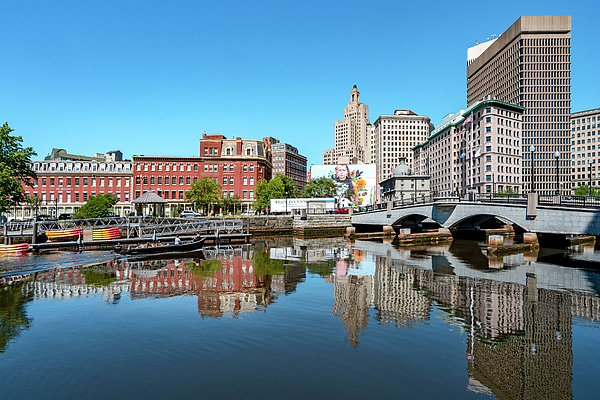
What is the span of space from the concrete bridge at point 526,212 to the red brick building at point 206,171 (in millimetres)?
50713

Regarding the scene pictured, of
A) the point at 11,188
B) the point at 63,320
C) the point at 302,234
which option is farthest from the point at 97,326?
the point at 302,234

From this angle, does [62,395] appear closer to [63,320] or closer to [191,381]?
[191,381]

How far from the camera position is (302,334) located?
43.5 feet

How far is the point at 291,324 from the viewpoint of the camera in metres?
14.4

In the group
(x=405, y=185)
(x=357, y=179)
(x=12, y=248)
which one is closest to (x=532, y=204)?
(x=12, y=248)

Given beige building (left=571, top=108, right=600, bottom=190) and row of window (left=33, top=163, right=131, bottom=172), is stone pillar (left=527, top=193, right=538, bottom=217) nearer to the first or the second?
row of window (left=33, top=163, right=131, bottom=172)

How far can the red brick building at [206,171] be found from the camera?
93.4m

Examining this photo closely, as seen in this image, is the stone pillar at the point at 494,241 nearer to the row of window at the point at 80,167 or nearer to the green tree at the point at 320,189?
the green tree at the point at 320,189

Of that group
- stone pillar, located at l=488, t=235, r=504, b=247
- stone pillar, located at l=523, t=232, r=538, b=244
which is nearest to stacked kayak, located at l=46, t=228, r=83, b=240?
stone pillar, located at l=488, t=235, r=504, b=247

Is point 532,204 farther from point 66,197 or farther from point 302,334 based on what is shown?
point 66,197

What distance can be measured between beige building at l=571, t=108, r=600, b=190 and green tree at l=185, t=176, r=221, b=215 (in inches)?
5902

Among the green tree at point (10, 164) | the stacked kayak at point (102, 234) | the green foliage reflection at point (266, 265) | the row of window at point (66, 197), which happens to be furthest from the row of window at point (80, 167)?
the green foliage reflection at point (266, 265)

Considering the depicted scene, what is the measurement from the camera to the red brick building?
306 feet

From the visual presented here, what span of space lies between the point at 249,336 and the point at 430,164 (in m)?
164
